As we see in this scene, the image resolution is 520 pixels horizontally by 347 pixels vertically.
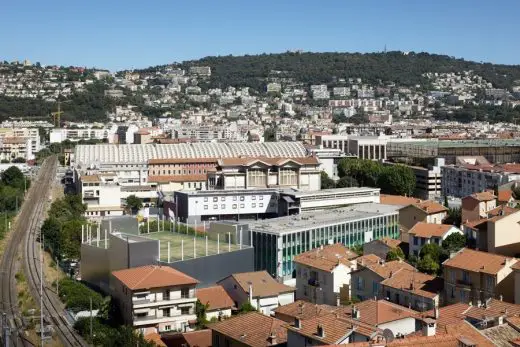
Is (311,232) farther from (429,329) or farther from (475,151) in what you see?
(475,151)

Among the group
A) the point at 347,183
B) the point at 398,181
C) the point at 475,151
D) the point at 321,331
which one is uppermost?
the point at 475,151

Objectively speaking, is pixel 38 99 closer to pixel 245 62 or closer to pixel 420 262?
pixel 245 62

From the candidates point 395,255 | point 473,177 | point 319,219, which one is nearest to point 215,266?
point 395,255

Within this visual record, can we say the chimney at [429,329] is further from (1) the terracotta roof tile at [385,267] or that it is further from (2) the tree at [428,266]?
(2) the tree at [428,266]

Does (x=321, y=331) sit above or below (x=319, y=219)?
above

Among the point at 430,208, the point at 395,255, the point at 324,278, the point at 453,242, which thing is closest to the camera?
the point at 324,278

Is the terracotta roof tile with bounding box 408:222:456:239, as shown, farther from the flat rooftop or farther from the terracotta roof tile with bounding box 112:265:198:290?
the terracotta roof tile with bounding box 112:265:198:290

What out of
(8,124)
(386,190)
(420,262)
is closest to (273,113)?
(8,124)
